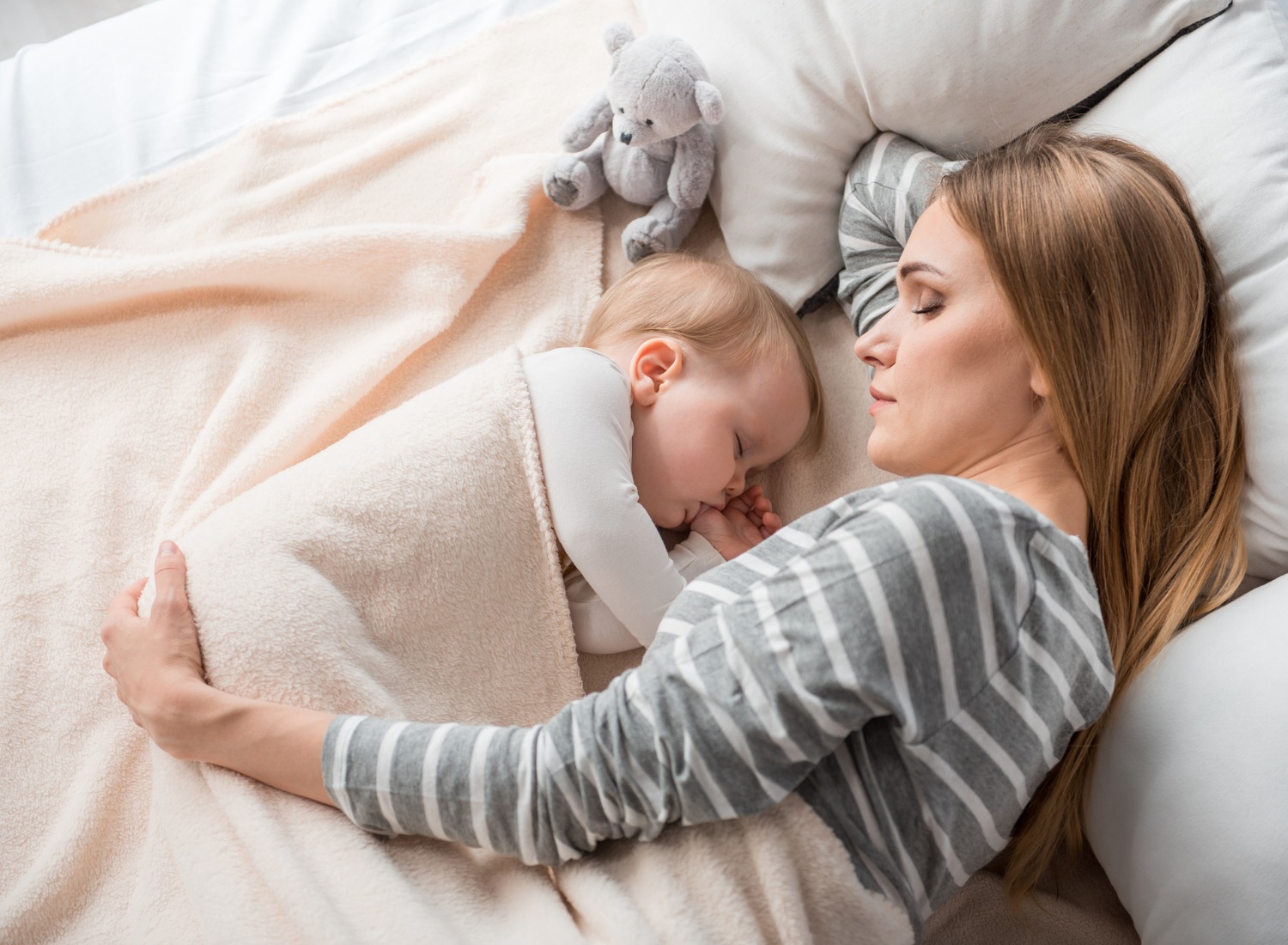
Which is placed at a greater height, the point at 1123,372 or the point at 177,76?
the point at 177,76

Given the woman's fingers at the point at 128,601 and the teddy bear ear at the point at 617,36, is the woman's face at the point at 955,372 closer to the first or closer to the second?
the teddy bear ear at the point at 617,36

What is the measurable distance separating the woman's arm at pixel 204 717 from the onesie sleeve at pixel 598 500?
14.8 inches

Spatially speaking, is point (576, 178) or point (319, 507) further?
point (576, 178)

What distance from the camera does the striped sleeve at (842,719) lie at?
881 mm

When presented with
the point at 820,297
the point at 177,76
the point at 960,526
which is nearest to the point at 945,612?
the point at 960,526

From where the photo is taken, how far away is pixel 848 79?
1.41 m

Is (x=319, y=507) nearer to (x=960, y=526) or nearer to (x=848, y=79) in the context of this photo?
(x=960, y=526)

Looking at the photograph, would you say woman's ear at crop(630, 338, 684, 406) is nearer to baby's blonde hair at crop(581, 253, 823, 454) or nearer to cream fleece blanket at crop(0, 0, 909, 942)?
baby's blonde hair at crop(581, 253, 823, 454)

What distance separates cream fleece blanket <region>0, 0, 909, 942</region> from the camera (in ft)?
3.27

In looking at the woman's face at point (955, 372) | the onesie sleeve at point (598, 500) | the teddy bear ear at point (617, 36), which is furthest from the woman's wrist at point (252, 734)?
the teddy bear ear at point (617, 36)

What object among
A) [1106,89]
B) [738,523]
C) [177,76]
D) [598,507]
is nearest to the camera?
[598,507]

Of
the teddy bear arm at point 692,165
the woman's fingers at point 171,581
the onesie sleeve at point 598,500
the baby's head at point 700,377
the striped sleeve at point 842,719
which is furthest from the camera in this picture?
the teddy bear arm at point 692,165

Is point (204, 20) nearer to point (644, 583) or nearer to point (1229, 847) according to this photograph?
point (644, 583)

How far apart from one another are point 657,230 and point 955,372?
0.60 metres
